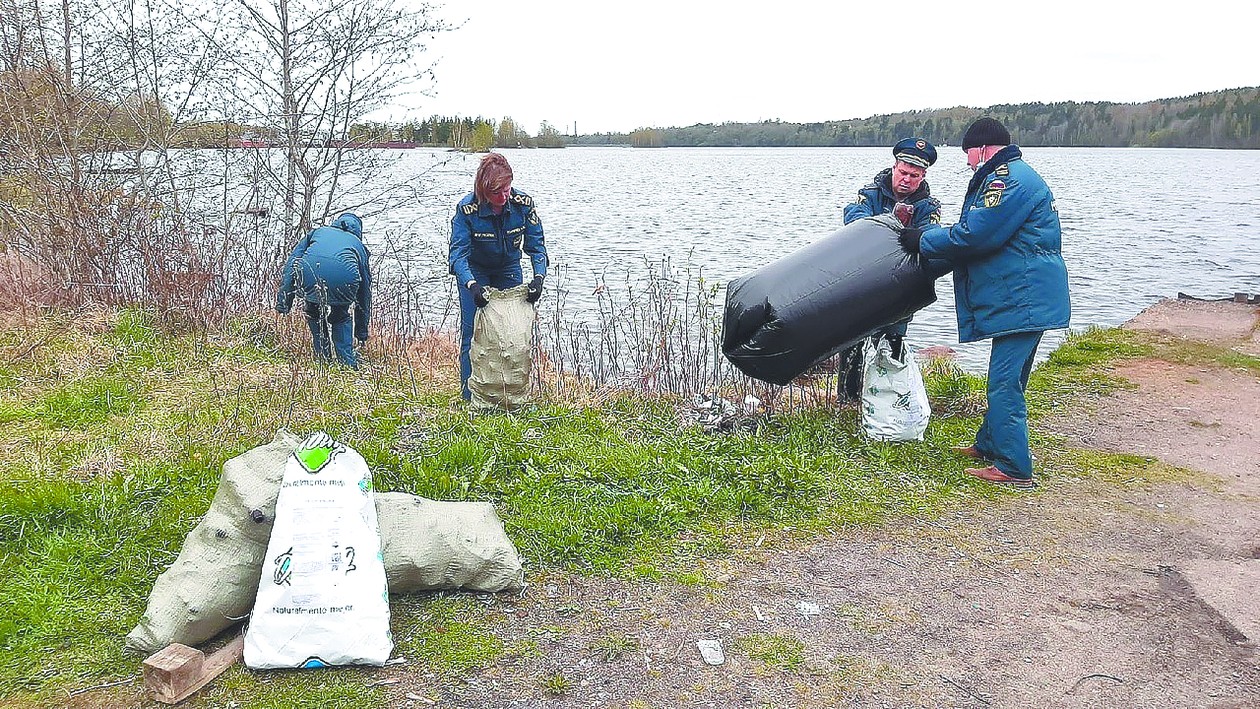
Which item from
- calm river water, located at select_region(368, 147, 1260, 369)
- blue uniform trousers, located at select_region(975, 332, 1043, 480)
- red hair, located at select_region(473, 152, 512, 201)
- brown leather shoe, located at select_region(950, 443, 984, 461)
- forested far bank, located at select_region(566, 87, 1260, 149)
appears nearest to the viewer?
blue uniform trousers, located at select_region(975, 332, 1043, 480)

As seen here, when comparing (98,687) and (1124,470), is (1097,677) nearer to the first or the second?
(1124,470)

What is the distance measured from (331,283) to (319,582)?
13.4 feet

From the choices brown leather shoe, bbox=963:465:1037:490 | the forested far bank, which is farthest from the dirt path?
the forested far bank

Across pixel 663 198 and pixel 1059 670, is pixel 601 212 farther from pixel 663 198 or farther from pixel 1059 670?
pixel 1059 670

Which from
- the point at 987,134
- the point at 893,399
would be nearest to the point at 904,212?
the point at 987,134

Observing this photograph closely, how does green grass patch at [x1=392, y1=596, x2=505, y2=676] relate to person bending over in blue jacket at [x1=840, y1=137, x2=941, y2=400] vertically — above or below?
below

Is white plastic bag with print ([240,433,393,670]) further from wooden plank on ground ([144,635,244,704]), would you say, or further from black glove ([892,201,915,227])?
black glove ([892,201,915,227])

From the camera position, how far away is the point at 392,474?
4.73 metres

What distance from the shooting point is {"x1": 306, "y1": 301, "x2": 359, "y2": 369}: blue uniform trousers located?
7094 millimetres

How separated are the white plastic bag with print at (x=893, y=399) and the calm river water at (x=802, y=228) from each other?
288 cm

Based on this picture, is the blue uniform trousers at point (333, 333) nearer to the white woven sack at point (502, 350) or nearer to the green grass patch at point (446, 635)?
the white woven sack at point (502, 350)

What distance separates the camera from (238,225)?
29.3ft

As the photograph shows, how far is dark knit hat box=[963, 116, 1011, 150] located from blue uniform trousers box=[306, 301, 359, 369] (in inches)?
189

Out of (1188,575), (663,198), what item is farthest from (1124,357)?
(663,198)
